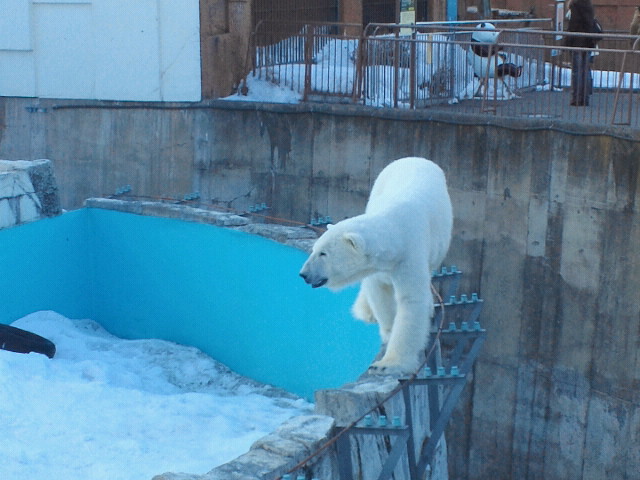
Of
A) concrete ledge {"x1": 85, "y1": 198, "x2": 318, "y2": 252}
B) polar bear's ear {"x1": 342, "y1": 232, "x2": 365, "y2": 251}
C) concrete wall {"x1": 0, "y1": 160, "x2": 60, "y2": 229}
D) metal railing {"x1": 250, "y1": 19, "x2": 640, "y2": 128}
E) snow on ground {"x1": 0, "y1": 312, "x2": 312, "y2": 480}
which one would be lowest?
snow on ground {"x1": 0, "y1": 312, "x2": 312, "y2": 480}

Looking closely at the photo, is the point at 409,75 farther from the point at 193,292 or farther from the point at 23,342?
the point at 23,342

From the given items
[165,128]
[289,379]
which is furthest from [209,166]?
[289,379]

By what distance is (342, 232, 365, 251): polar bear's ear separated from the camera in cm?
585

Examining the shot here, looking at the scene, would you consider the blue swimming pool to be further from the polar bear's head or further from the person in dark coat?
the person in dark coat

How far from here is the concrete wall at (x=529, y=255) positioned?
10328 mm

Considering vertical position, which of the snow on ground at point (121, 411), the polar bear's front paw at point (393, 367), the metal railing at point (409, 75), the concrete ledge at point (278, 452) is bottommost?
the snow on ground at point (121, 411)

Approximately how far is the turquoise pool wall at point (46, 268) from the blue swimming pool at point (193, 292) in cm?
1

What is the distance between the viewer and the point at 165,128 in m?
14.8

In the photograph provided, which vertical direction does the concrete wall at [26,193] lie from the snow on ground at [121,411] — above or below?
above

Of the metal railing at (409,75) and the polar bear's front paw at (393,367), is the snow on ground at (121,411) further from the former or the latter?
the metal railing at (409,75)

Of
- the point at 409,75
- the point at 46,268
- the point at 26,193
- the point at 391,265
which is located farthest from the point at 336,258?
the point at 409,75

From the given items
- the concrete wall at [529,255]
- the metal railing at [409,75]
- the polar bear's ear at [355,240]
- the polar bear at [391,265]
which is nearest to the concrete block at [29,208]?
the concrete wall at [529,255]

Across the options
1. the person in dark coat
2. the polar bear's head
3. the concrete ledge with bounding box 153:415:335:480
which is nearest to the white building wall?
the person in dark coat

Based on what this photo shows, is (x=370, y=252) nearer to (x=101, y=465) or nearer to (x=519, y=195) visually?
(x=101, y=465)
